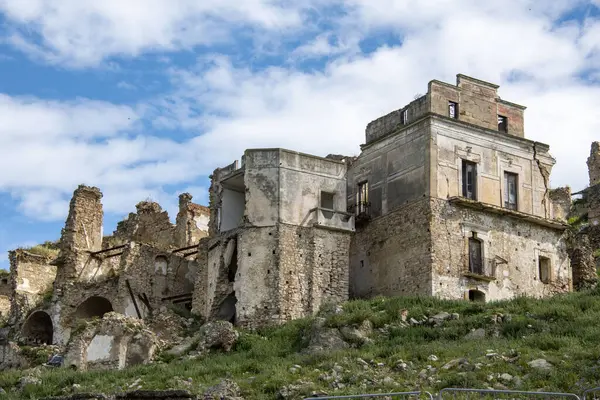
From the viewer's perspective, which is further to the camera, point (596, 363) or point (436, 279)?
point (436, 279)

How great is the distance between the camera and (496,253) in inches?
1585

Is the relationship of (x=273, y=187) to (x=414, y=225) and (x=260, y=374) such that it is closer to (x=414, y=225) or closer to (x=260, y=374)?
(x=414, y=225)

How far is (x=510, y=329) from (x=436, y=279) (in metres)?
7.21

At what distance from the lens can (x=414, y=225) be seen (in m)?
39.5

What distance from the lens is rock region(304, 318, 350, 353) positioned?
3253 cm

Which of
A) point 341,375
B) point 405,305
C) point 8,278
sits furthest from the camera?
point 8,278

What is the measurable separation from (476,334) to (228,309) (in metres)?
11.7

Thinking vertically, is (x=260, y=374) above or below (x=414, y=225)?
below

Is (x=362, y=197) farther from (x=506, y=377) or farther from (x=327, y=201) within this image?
(x=506, y=377)

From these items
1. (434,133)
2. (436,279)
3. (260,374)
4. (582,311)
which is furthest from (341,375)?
(434,133)

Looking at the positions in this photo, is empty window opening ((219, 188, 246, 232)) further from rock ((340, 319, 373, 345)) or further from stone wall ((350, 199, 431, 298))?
rock ((340, 319, 373, 345))

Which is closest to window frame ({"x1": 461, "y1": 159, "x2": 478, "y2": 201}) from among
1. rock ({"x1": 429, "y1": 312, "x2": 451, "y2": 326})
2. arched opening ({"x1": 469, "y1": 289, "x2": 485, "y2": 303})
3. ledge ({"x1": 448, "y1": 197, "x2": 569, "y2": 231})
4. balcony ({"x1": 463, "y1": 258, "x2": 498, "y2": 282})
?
ledge ({"x1": 448, "y1": 197, "x2": 569, "y2": 231})

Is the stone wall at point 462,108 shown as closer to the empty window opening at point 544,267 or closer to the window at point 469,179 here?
the window at point 469,179

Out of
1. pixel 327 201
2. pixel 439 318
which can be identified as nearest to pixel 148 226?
pixel 327 201
